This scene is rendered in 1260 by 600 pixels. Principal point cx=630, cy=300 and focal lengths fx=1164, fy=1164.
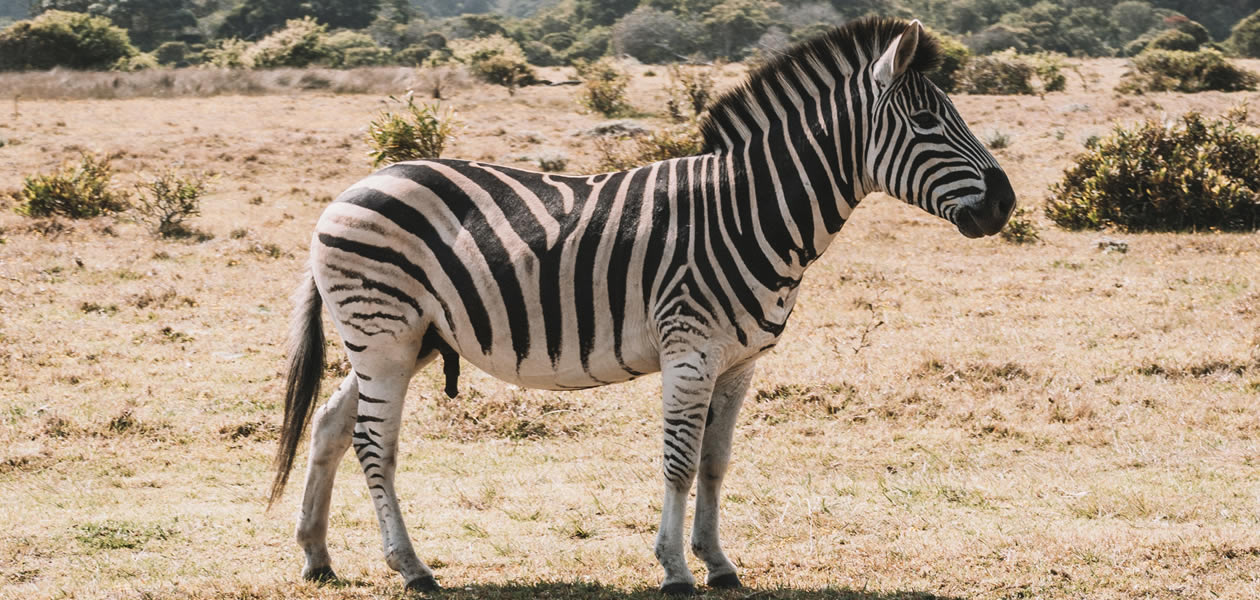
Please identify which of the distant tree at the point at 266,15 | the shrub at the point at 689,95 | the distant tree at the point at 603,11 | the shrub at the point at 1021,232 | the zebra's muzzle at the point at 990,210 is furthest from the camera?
the distant tree at the point at 603,11

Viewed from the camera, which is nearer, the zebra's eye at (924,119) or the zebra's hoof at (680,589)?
the zebra's eye at (924,119)

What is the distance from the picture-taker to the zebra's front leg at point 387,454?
559 cm

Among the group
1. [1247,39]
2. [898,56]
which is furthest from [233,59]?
[898,56]

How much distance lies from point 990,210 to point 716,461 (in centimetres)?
175

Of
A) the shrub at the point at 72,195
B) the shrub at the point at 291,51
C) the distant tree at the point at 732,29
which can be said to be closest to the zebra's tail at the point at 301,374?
the shrub at the point at 72,195

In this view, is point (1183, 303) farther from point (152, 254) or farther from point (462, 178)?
point (152, 254)

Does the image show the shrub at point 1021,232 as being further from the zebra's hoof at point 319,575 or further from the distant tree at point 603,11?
the distant tree at point 603,11

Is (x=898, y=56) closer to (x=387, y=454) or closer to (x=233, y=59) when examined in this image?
(x=387, y=454)

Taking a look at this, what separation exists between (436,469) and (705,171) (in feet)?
11.9

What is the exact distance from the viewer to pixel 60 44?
4659 centimetres

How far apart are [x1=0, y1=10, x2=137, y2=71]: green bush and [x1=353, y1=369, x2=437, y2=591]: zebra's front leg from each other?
45.5m

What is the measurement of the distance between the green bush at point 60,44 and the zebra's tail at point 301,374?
4480 cm

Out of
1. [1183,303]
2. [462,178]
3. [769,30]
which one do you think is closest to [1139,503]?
[462,178]

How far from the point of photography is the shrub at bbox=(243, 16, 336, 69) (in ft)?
151
